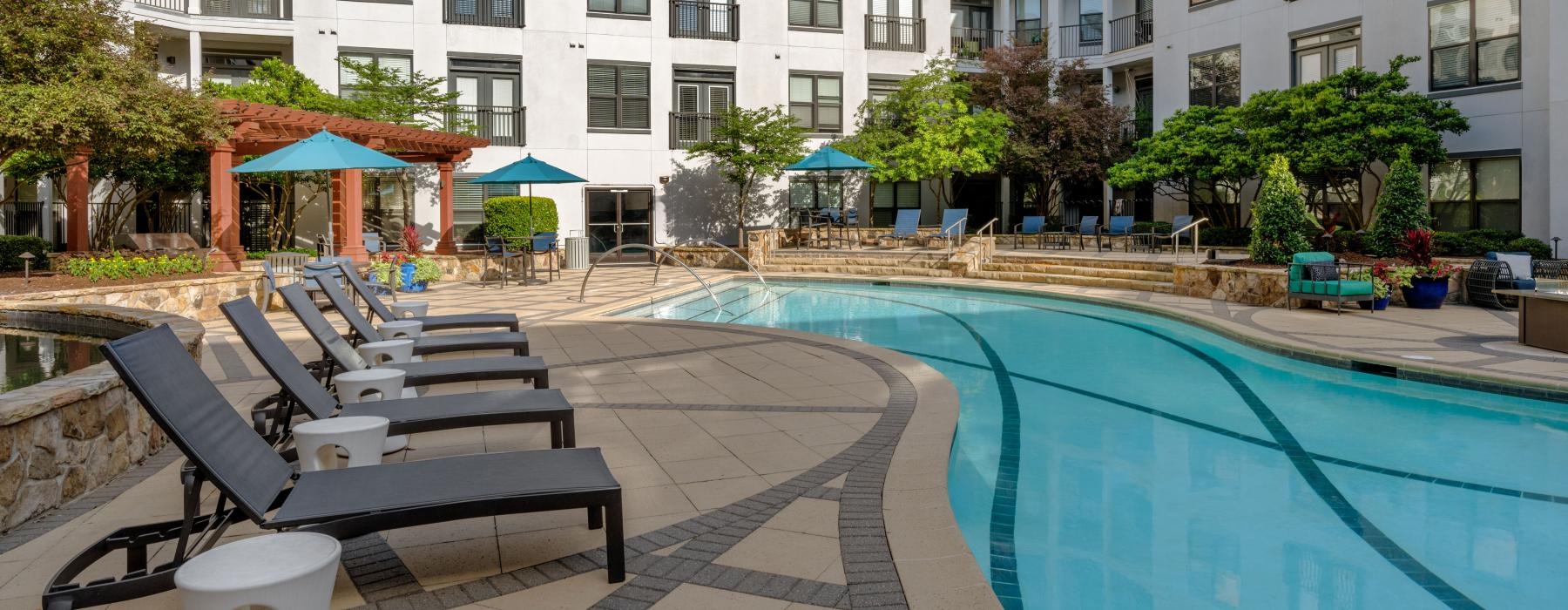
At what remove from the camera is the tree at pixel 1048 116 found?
27266 millimetres

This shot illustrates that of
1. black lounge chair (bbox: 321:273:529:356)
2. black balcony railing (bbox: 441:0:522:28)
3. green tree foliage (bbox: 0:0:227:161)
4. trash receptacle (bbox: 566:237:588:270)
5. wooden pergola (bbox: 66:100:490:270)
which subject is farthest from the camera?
trash receptacle (bbox: 566:237:588:270)

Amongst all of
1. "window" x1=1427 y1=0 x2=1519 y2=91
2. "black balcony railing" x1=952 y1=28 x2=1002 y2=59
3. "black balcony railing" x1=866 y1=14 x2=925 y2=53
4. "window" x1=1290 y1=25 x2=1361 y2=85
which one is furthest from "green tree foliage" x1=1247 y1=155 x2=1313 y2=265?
"black balcony railing" x1=952 y1=28 x2=1002 y2=59

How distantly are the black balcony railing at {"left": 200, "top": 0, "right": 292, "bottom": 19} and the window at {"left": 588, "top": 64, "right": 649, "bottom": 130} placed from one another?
24.0 ft

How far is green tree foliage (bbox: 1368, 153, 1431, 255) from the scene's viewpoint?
50.0ft

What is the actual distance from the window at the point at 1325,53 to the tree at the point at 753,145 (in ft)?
39.0

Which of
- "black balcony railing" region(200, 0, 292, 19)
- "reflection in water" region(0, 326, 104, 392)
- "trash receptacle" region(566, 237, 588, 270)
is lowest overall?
"reflection in water" region(0, 326, 104, 392)

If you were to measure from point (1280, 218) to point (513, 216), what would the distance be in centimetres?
1637

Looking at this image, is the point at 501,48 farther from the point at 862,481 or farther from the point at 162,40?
the point at 862,481

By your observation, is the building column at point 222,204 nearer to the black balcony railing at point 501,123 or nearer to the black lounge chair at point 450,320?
the black lounge chair at point 450,320

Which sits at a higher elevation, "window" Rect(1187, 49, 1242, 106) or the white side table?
"window" Rect(1187, 49, 1242, 106)

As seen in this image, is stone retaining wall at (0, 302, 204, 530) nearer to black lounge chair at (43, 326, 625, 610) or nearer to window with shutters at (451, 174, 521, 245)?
black lounge chair at (43, 326, 625, 610)

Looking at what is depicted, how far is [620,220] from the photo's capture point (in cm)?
2638

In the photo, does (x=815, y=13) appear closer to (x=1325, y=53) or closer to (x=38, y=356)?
(x=1325, y=53)

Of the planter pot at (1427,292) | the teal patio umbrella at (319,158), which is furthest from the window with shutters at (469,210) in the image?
the planter pot at (1427,292)
